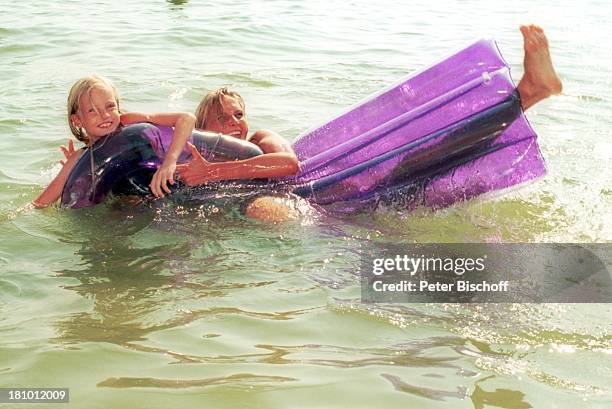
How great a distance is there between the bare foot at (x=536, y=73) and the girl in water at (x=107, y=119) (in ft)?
5.42

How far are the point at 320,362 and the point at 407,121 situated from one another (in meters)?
1.72

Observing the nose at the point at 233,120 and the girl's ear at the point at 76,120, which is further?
the nose at the point at 233,120

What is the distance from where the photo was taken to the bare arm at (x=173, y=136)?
3914 mm

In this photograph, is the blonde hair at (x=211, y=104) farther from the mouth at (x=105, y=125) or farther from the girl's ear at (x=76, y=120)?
the girl's ear at (x=76, y=120)

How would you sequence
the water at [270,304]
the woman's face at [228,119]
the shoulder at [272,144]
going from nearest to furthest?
the water at [270,304] → the shoulder at [272,144] → the woman's face at [228,119]

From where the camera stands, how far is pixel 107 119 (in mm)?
4008

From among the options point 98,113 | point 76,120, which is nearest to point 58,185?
point 76,120

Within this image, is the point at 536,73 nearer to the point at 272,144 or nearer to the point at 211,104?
the point at 272,144

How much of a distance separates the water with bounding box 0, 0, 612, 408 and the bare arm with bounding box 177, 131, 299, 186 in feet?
0.56

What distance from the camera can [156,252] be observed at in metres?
3.77

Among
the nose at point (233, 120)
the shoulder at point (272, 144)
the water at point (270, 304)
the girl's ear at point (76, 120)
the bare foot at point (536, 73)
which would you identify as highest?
the bare foot at point (536, 73)

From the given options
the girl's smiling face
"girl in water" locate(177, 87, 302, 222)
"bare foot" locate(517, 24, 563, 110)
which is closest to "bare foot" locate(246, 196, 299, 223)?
"girl in water" locate(177, 87, 302, 222)

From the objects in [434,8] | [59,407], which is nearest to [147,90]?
[59,407]

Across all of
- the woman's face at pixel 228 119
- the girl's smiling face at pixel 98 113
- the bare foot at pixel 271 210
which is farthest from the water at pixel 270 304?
the woman's face at pixel 228 119
